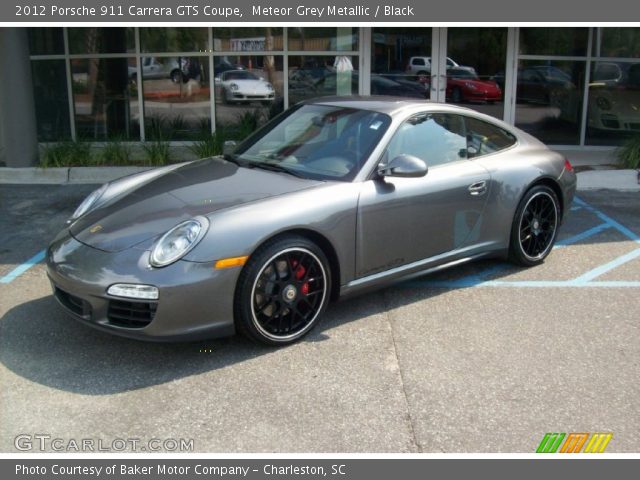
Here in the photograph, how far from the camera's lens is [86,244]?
169 inches

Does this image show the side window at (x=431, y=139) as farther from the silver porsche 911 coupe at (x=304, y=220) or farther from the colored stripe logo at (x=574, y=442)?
the colored stripe logo at (x=574, y=442)

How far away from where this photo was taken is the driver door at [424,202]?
15.5 ft

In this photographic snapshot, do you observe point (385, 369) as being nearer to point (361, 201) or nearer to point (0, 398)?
point (361, 201)

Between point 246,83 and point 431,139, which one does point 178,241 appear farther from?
point 246,83

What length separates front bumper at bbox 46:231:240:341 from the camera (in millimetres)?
3930

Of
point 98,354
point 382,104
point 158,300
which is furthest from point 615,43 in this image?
point 98,354

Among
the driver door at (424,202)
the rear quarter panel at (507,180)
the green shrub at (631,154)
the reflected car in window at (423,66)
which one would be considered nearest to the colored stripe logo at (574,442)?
the driver door at (424,202)

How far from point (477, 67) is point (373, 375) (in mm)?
8635

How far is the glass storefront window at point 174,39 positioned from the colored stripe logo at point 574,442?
9500mm

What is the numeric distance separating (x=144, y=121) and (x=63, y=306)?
316 inches

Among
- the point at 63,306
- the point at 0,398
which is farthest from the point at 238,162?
the point at 0,398

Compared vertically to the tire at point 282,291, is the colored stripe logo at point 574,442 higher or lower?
lower

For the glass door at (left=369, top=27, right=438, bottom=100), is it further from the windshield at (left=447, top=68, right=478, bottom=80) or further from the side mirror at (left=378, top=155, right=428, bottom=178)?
the side mirror at (left=378, top=155, right=428, bottom=178)

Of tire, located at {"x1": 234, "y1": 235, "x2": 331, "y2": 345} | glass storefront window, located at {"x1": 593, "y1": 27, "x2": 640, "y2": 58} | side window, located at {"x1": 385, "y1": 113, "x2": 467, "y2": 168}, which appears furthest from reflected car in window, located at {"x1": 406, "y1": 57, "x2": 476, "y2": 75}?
tire, located at {"x1": 234, "y1": 235, "x2": 331, "y2": 345}
